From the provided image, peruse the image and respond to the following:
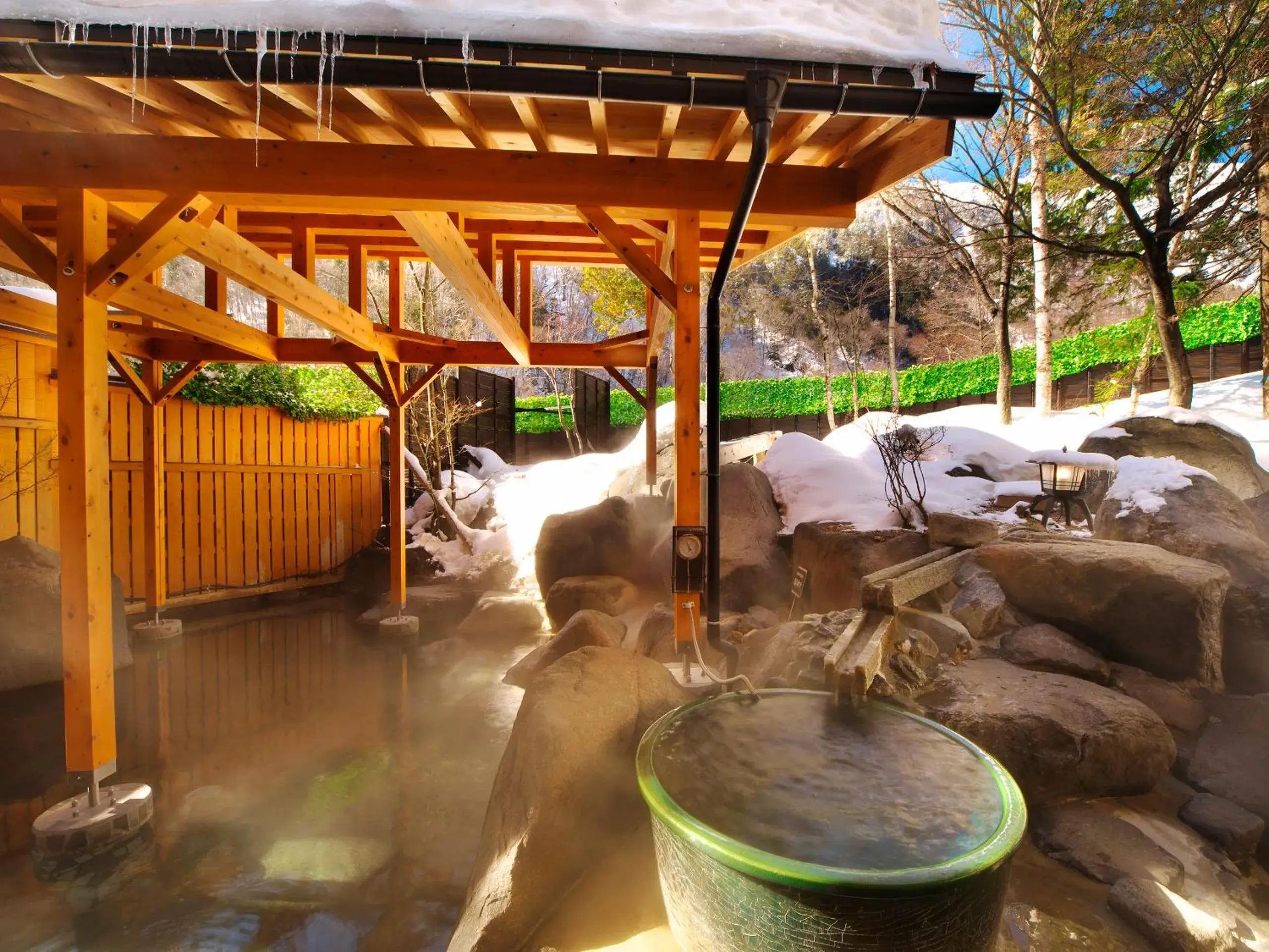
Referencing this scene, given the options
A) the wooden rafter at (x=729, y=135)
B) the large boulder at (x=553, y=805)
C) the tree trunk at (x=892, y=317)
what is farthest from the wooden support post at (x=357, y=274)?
the tree trunk at (x=892, y=317)

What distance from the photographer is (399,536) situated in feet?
23.5

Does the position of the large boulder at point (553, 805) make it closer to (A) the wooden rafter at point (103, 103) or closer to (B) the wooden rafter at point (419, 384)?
(A) the wooden rafter at point (103, 103)

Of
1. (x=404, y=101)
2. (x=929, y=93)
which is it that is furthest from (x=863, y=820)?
(x=404, y=101)

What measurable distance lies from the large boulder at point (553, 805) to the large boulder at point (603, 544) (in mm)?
4787

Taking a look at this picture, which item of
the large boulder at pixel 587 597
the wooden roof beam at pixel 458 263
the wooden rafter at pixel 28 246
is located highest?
the wooden roof beam at pixel 458 263

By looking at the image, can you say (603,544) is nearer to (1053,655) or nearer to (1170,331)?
(1053,655)

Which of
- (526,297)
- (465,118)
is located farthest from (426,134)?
(526,297)

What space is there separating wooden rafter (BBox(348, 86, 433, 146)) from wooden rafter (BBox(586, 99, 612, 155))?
33.3 inches

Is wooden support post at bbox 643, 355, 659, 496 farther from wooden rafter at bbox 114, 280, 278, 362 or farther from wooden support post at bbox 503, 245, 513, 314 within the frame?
wooden rafter at bbox 114, 280, 278, 362

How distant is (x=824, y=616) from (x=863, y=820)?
210 cm

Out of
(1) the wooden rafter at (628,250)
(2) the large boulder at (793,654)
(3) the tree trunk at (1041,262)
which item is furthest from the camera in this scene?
(3) the tree trunk at (1041,262)

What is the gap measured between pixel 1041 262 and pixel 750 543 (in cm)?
958

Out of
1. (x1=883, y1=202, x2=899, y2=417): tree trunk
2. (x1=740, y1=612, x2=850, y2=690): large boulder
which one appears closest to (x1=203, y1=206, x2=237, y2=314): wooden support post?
(x1=740, y1=612, x2=850, y2=690): large boulder

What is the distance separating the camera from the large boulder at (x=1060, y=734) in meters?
2.88
